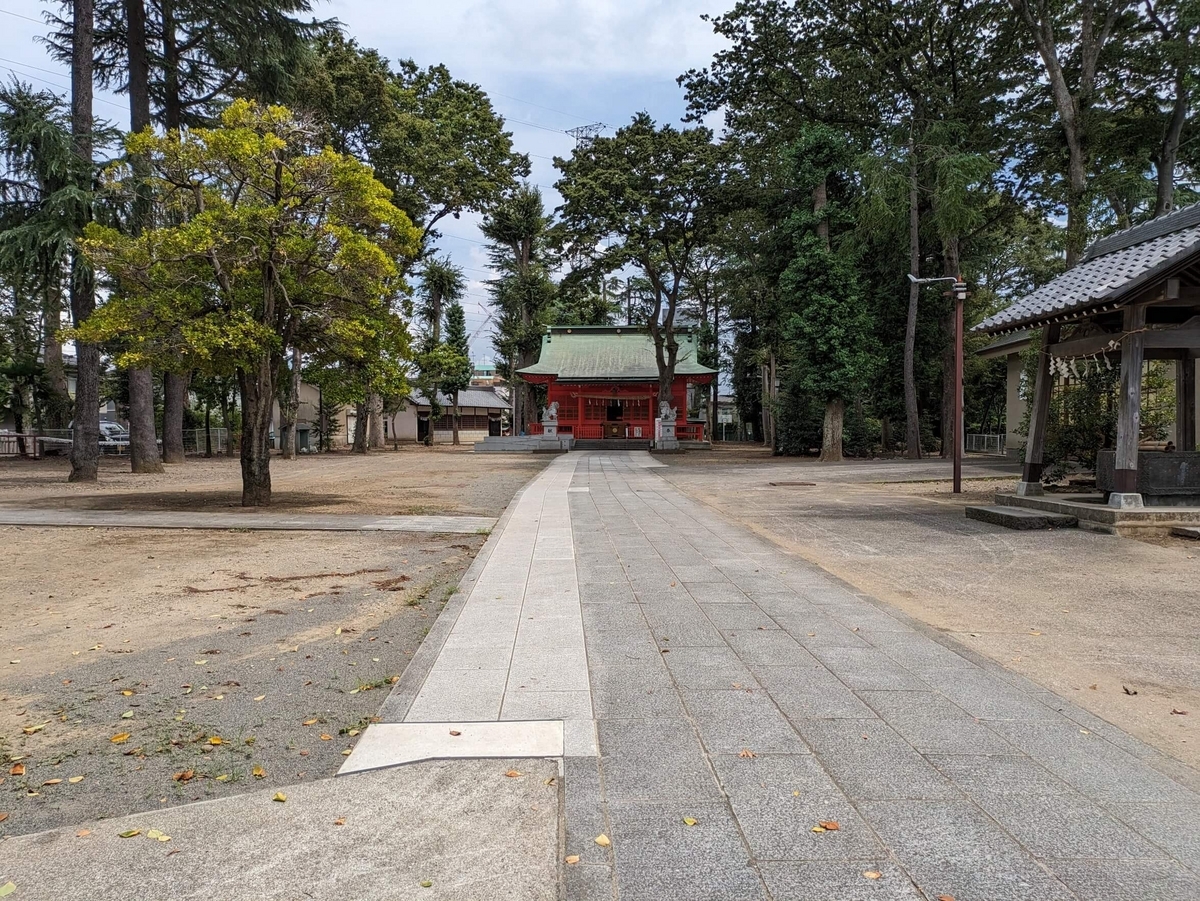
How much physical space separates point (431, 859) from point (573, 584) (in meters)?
4.13

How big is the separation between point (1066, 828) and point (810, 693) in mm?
1368

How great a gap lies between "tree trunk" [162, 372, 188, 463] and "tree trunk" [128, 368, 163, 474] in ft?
5.10

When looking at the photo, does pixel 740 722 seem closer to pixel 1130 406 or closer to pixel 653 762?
pixel 653 762

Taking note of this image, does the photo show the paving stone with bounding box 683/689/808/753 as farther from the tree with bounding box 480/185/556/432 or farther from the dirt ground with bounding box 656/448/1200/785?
the tree with bounding box 480/185/556/432

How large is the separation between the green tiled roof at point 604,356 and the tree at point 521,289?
67.7 inches

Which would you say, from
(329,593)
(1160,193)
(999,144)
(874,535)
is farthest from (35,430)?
(1160,193)

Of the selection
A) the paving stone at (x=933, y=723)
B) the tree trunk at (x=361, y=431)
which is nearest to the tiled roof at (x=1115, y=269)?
the paving stone at (x=933, y=723)

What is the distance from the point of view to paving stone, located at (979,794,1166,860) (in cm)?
233

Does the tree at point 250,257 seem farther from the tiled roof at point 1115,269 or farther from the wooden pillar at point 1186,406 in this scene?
the wooden pillar at point 1186,406

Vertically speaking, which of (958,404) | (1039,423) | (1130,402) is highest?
(958,404)

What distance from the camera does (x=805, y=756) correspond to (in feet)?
9.84

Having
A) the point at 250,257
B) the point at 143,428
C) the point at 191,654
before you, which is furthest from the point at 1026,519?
the point at 143,428

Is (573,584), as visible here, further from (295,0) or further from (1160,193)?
(1160,193)

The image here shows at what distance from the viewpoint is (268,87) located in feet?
64.7
